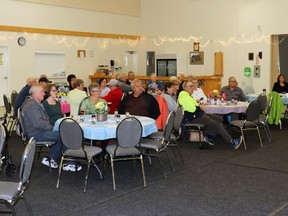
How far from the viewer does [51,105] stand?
6281mm

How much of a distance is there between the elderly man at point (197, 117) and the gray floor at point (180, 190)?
715 millimetres

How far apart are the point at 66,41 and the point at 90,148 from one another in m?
9.35

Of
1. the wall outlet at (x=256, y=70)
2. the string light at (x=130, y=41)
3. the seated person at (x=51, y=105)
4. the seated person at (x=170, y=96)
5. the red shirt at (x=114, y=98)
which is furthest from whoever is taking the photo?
the wall outlet at (x=256, y=70)

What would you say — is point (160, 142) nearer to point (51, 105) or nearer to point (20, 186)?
point (51, 105)

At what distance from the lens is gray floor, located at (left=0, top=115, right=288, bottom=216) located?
4.32 meters

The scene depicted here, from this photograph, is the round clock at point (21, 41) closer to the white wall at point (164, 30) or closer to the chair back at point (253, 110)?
the white wall at point (164, 30)

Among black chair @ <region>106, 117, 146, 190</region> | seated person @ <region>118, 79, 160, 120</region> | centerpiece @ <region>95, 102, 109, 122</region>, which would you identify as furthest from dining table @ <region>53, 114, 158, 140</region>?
seated person @ <region>118, 79, 160, 120</region>

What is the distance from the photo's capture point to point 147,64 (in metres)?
16.1

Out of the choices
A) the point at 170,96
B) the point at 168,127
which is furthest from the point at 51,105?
the point at 170,96

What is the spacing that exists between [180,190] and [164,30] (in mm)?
11130

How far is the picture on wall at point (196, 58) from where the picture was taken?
14.5 m

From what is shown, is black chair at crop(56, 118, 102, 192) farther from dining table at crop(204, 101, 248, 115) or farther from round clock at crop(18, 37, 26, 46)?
round clock at crop(18, 37, 26, 46)

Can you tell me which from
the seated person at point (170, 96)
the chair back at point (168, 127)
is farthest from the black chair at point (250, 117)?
the chair back at point (168, 127)

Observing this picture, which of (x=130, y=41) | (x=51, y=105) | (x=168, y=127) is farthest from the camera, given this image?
(x=130, y=41)
